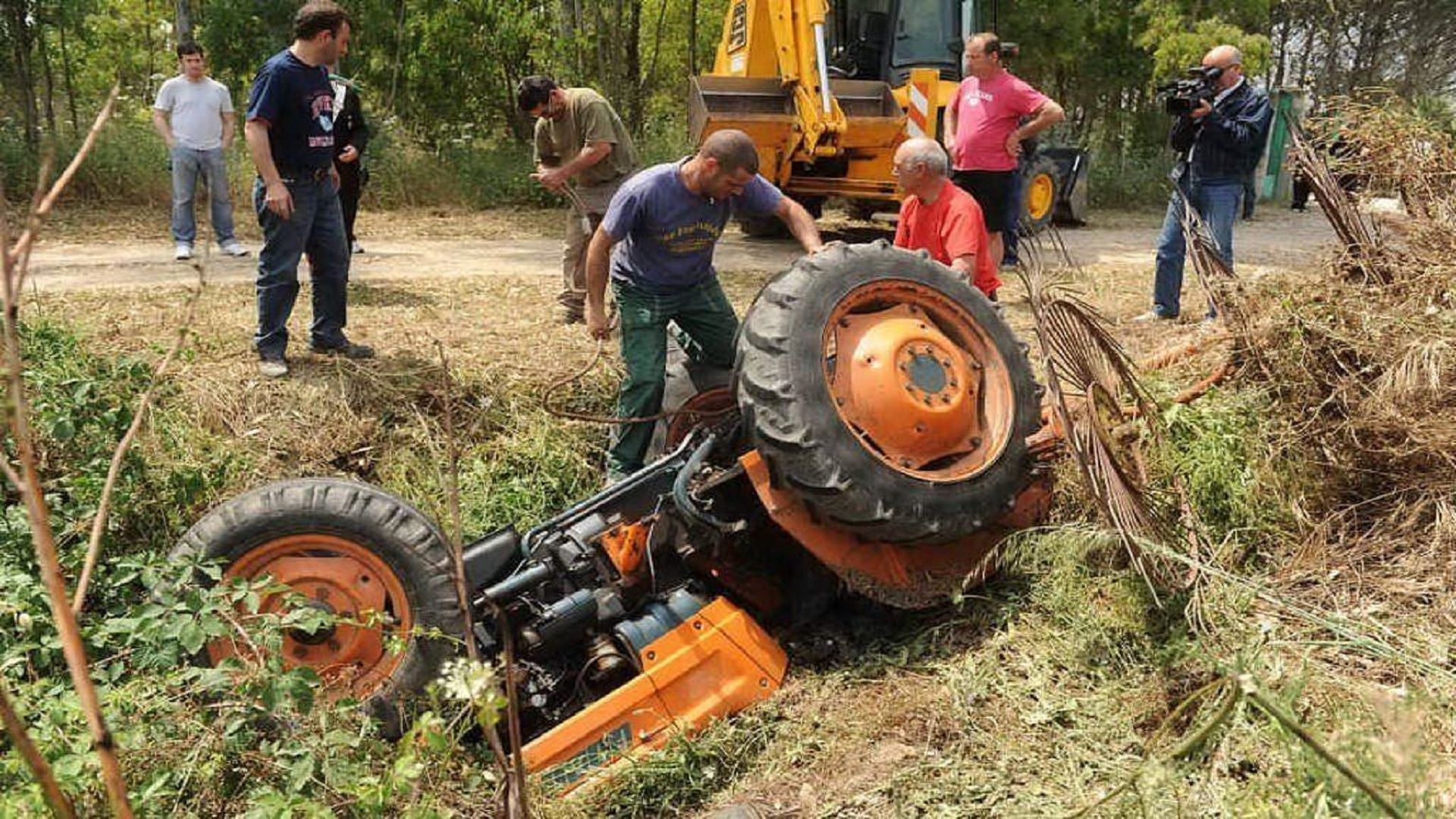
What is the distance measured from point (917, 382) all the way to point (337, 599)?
2.09 meters

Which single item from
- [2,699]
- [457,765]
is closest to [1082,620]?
[457,765]

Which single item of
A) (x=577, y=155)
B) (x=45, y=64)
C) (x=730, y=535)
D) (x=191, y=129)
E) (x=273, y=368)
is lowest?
(x=730, y=535)

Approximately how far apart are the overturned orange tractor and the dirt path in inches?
72.3

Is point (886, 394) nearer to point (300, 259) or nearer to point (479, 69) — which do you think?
point (300, 259)

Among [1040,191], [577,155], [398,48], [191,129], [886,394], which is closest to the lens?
[886,394]

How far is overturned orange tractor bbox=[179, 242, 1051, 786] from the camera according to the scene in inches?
143

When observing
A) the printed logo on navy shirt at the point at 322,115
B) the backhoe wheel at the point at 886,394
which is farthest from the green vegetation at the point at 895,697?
the printed logo on navy shirt at the point at 322,115

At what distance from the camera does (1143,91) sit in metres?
19.7

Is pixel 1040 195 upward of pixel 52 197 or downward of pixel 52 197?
upward

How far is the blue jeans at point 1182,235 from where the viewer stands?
6461 millimetres

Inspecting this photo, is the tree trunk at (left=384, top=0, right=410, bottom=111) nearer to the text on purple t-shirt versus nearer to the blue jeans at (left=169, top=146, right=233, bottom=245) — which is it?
the blue jeans at (left=169, top=146, right=233, bottom=245)

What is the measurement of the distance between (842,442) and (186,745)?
6.83 ft

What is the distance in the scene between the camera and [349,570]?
371 centimetres

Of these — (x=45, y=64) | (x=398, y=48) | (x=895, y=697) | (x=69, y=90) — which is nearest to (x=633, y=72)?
(x=398, y=48)
